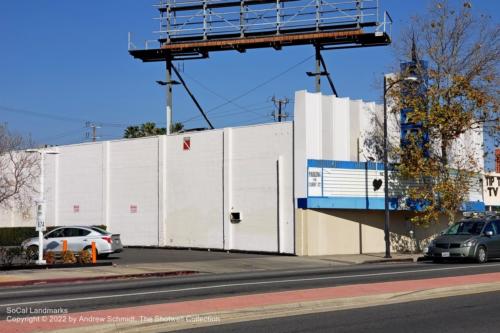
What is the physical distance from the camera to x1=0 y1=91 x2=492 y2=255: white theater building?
100ft

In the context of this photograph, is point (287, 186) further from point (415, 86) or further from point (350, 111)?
point (415, 86)

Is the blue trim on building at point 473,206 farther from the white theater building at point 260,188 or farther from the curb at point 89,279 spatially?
the curb at point 89,279

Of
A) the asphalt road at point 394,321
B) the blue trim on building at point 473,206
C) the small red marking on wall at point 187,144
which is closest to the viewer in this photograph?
the asphalt road at point 394,321

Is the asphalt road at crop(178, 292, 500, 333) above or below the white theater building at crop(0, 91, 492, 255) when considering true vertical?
below

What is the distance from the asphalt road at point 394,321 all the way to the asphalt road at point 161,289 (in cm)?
336

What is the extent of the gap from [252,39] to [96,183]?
41.0 ft

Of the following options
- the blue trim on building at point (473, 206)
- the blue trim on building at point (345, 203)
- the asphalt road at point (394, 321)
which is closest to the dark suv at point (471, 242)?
the blue trim on building at point (345, 203)

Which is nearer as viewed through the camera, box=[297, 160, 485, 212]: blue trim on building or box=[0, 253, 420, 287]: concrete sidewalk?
box=[0, 253, 420, 287]: concrete sidewalk

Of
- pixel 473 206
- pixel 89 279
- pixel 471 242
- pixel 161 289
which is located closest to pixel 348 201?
pixel 471 242

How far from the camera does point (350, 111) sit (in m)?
32.5

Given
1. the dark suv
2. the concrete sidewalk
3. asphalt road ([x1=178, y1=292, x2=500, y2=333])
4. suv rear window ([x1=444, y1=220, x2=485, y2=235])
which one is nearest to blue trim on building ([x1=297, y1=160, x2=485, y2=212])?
the concrete sidewalk

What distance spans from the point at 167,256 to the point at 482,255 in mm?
13508

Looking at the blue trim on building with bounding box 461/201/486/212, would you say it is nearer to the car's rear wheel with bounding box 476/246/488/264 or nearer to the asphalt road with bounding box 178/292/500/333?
the car's rear wheel with bounding box 476/246/488/264

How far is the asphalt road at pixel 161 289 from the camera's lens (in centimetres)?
1372
